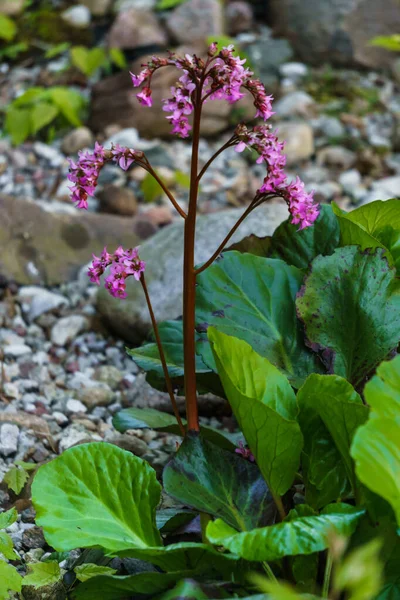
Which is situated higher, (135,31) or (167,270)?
(135,31)

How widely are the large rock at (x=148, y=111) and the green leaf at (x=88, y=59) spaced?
339 mm

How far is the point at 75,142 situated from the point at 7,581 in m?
3.26

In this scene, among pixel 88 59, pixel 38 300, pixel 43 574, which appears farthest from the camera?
pixel 88 59

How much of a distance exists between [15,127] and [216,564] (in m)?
3.53

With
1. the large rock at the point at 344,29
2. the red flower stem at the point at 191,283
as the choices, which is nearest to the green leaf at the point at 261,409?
the red flower stem at the point at 191,283

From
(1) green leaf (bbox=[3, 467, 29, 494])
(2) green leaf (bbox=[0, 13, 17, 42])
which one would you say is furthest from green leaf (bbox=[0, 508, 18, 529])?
(2) green leaf (bbox=[0, 13, 17, 42])

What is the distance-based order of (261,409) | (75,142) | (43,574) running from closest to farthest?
1. (261,409)
2. (43,574)
3. (75,142)

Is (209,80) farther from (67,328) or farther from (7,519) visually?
(67,328)

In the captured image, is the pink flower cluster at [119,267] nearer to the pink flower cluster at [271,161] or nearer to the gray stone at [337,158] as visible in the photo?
the pink flower cluster at [271,161]

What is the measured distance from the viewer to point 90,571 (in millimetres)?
1475

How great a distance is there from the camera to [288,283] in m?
1.81

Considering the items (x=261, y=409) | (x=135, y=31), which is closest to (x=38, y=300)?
(x=261, y=409)

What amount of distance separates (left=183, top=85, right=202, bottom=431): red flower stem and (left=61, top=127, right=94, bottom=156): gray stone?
3033mm

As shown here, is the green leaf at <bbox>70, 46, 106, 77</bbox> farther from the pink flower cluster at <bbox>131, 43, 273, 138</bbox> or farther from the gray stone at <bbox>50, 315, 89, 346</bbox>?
the pink flower cluster at <bbox>131, 43, 273, 138</bbox>
